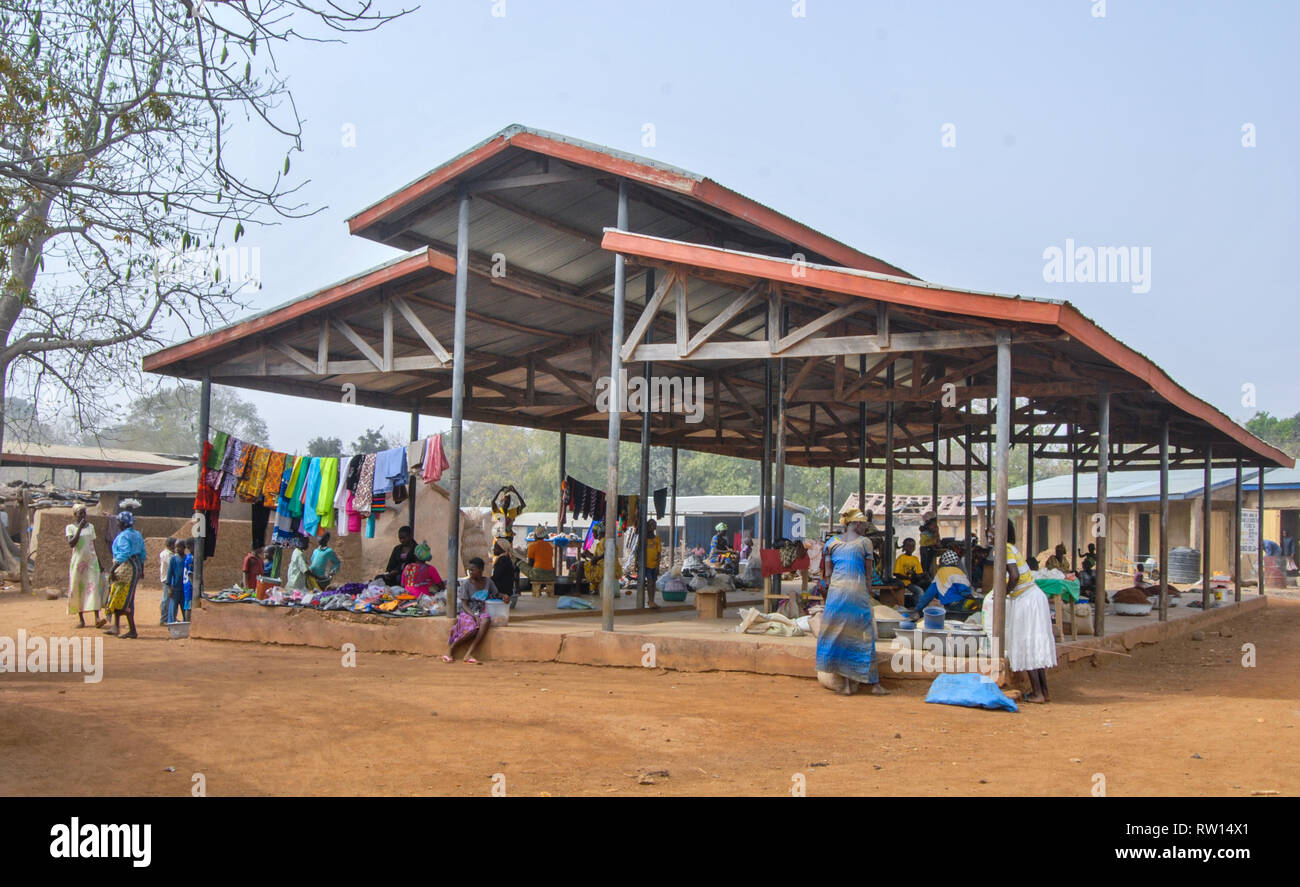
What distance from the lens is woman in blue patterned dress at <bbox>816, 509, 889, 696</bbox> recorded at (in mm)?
9008

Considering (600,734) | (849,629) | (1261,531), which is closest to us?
(600,734)

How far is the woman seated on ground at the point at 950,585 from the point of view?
11.0 meters

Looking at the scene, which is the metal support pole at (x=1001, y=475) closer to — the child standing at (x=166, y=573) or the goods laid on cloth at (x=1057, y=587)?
the goods laid on cloth at (x=1057, y=587)

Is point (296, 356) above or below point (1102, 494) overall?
above

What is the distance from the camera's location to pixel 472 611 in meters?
11.8

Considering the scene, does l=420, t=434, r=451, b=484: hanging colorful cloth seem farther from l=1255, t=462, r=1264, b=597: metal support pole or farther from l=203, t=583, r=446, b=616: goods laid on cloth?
l=1255, t=462, r=1264, b=597: metal support pole

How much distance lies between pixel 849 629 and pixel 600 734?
2.87 m

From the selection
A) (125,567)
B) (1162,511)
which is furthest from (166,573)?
(1162,511)

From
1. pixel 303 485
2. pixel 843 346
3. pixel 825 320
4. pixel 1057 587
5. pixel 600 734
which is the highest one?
pixel 825 320

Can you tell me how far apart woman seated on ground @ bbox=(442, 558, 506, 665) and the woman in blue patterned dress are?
4.25 metres

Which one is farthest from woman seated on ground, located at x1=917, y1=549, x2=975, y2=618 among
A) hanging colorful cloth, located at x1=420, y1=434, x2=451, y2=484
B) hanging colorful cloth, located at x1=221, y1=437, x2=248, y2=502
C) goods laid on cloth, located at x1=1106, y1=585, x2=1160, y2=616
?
hanging colorful cloth, located at x1=221, y1=437, x2=248, y2=502

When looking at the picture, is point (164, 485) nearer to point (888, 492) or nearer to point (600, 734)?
point (888, 492)

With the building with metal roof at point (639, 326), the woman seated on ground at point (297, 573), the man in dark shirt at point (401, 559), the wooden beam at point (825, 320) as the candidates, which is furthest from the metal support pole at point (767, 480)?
the woman seated on ground at point (297, 573)

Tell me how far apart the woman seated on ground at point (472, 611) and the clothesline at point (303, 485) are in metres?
2.15
